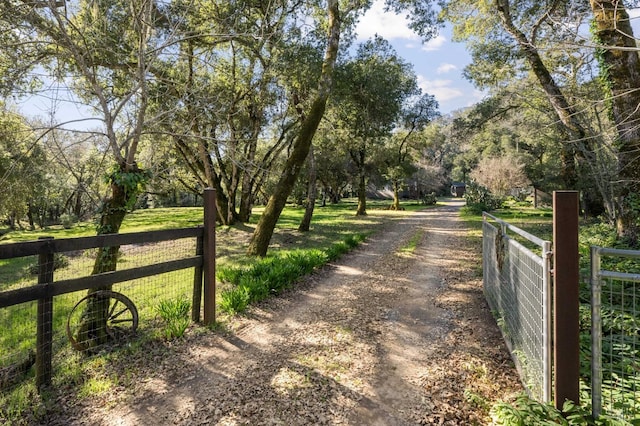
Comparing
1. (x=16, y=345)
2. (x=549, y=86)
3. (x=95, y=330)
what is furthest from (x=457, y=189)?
(x=16, y=345)

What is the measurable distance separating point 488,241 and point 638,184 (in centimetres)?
571

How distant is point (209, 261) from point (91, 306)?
149cm

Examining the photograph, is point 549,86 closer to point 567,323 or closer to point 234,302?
point 567,323

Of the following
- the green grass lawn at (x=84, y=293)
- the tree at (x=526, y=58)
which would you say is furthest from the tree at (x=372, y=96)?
the green grass lawn at (x=84, y=293)

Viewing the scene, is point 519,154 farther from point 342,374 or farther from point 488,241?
point 342,374

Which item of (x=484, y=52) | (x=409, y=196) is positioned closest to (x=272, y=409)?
(x=484, y=52)

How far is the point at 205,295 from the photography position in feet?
Answer: 15.8

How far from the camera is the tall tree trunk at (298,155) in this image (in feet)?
30.1

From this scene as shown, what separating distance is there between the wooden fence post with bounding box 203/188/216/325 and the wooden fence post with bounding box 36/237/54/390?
5.84ft

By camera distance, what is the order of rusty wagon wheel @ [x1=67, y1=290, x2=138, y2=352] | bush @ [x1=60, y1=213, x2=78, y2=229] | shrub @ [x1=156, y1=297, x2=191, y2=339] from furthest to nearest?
1. bush @ [x1=60, y1=213, x2=78, y2=229]
2. shrub @ [x1=156, y1=297, x2=191, y2=339]
3. rusty wagon wheel @ [x1=67, y1=290, x2=138, y2=352]

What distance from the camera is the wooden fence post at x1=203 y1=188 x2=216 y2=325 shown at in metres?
4.80

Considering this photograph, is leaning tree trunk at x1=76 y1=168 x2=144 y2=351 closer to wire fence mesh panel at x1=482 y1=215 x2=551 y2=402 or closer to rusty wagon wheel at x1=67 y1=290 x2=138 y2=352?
rusty wagon wheel at x1=67 y1=290 x2=138 y2=352

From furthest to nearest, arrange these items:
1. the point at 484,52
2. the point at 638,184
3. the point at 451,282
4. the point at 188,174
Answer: the point at 188,174 < the point at 484,52 < the point at 638,184 < the point at 451,282

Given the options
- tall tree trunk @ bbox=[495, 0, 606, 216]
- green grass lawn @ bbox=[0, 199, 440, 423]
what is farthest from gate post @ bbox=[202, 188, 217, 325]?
tall tree trunk @ bbox=[495, 0, 606, 216]
